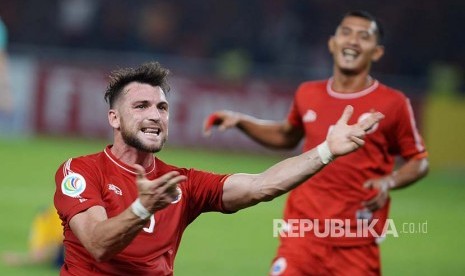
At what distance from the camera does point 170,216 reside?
6.02 metres

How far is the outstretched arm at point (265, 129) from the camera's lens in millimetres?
8367

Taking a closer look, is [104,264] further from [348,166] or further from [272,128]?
[272,128]

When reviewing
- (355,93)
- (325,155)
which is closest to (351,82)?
(355,93)

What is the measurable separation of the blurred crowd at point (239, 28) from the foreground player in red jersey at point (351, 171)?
1392cm

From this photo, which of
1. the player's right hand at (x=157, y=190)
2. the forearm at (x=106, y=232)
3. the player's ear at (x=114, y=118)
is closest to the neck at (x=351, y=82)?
the player's ear at (x=114, y=118)

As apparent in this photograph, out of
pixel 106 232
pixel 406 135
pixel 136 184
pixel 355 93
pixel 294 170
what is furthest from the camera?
pixel 355 93

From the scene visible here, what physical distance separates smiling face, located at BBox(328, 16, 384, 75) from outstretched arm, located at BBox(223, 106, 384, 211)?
2.06 meters

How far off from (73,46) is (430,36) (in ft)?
25.3

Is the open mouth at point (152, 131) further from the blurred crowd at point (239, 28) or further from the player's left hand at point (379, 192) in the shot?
the blurred crowd at point (239, 28)

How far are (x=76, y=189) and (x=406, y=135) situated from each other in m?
2.88

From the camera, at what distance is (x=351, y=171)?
7.56 m

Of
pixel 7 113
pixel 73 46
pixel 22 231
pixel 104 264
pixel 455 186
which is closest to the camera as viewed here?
pixel 104 264

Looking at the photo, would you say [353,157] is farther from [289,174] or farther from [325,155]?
[325,155]

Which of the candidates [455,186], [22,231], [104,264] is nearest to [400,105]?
[104,264]
